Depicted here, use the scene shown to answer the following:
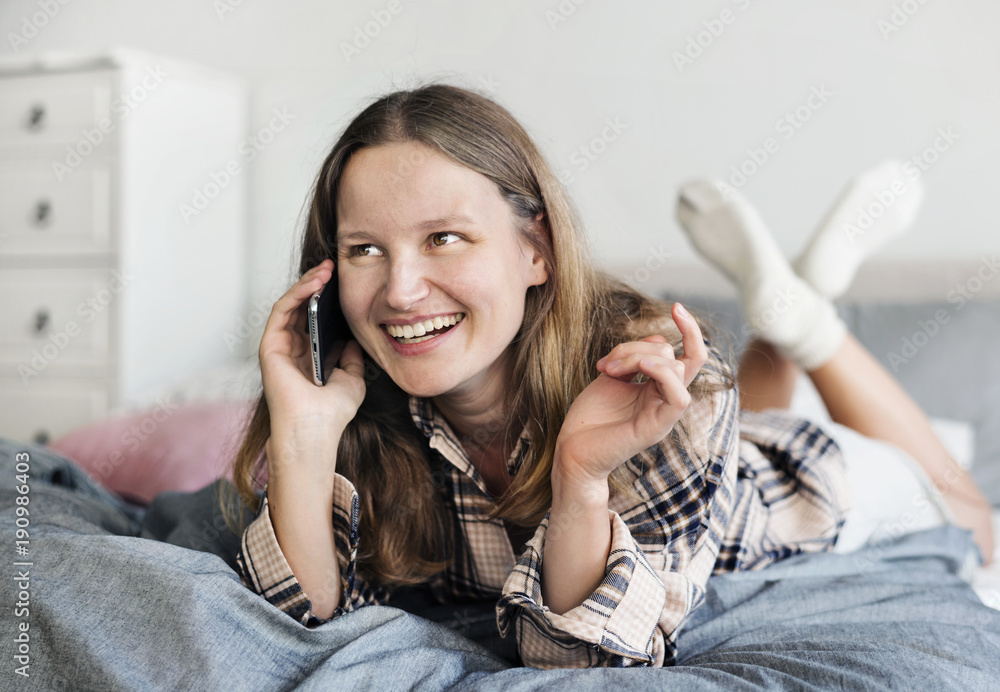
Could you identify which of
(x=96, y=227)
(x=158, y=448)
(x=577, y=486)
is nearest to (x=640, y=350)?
(x=577, y=486)

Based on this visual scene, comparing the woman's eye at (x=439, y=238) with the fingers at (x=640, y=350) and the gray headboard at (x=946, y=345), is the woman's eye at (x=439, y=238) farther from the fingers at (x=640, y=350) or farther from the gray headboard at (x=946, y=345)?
the gray headboard at (x=946, y=345)

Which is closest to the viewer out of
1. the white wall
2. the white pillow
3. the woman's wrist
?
A: the woman's wrist

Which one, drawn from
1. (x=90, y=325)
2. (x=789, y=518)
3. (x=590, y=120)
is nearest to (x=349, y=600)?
(x=789, y=518)

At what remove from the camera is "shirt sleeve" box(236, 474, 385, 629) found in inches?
33.0

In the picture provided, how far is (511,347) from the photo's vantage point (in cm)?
96

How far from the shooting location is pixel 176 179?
92.2 inches

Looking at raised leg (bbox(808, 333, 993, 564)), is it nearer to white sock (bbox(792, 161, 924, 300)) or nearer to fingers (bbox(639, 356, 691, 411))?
white sock (bbox(792, 161, 924, 300))

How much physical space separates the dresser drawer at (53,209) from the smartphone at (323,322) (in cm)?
152

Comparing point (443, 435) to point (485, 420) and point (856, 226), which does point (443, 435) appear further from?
point (856, 226)

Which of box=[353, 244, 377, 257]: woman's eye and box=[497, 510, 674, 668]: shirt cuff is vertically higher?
box=[353, 244, 377, 257]: woman's eye

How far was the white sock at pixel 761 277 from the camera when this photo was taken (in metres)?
1.39

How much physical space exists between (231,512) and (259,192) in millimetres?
1680

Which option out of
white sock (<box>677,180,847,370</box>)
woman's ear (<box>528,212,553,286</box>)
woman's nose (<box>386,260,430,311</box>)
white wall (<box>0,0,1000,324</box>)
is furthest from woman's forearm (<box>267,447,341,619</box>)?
white wall (<box>0,0,1000,324</box>)

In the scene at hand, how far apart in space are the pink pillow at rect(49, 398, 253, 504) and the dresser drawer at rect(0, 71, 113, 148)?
1.03m
